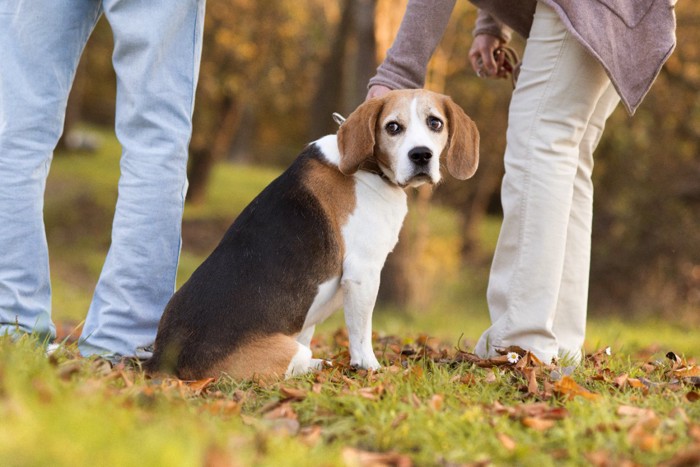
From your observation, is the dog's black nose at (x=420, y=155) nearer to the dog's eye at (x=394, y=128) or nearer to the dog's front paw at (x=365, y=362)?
the dog's eye at (x=394, y=128)

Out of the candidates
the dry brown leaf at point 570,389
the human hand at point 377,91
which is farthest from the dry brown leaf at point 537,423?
the human hand at point 377,91

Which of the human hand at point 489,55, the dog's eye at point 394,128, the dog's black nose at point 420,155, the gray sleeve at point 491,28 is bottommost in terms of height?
the dog's black nose at point 420,155

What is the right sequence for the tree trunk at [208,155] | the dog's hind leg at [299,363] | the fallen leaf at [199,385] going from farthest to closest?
the tree trunk at [208,155] → the dog's hind leg at [299,363] → the fallen leaf at [199,385]

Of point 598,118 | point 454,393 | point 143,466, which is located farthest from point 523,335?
point 143,466

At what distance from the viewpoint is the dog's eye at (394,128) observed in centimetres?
392

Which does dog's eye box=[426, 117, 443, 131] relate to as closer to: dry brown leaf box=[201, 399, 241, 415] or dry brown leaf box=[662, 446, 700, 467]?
dry brown leaf box=[201, 399, 241, 415]

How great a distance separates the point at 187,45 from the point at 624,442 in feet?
8.76

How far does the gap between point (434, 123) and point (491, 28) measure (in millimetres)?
1103

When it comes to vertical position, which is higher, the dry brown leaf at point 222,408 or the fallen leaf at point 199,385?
the dry brown leaf at point 222,408

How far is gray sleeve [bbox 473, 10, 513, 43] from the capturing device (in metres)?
4.76

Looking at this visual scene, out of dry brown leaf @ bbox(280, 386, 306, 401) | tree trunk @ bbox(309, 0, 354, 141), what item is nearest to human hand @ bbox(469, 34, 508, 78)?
dry brown leaf @ bbox(280, 386, 306, 401)

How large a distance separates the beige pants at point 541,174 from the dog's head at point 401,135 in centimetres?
42

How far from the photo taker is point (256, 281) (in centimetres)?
378

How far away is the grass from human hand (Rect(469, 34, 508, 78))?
1638mm
